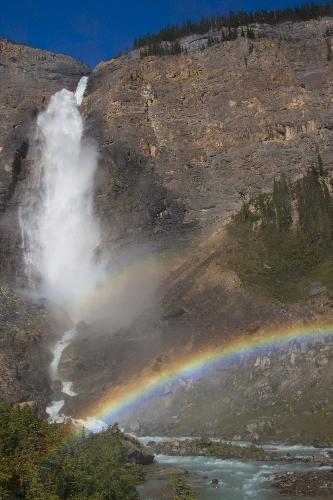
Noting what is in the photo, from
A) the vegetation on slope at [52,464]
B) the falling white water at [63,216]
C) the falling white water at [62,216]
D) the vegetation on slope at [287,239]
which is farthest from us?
the falling white water at [63,216]

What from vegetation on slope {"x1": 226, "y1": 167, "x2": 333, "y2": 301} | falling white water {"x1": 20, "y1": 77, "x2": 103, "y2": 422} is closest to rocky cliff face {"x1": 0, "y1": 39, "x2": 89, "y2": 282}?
falling white water {"x1": 20, "y1": 77, "x2": 103, "y2": 422}

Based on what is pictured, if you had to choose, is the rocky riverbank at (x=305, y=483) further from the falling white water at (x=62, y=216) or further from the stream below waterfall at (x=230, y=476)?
the falling white water at (x=62, y=216)

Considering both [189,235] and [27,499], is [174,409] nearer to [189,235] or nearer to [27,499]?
[27,499]

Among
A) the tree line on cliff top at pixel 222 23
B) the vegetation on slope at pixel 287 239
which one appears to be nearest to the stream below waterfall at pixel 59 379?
the vegetation on slope at pixel 287 239

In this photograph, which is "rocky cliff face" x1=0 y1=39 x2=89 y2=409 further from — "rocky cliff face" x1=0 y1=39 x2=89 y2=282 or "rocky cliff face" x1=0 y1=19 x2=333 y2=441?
"rocky cliff face" x1=0 y1=19 x2=333 y2=441

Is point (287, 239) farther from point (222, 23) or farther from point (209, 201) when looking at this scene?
point (222, 23)

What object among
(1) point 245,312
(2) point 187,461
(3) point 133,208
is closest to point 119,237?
(3) point 133,208

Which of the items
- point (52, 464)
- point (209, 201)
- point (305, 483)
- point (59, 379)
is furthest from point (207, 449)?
point (209, 201)
